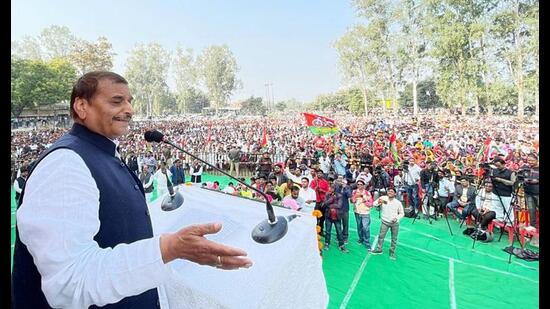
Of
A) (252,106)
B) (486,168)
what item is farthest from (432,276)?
(252,106)

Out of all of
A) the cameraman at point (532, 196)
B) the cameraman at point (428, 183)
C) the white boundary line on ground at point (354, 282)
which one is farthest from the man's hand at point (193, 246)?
the cameraman at point (428, 183)

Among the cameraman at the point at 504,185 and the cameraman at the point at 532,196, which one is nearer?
the cameraman at the point at 532,196

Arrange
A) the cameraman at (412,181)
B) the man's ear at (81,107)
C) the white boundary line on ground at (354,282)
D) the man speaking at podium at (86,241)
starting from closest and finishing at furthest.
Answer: the man speaking at podium at (86,241) < the man's ear at (81,107) < the white boundary line on ground at (354,282) < the cameraman at (412,181)

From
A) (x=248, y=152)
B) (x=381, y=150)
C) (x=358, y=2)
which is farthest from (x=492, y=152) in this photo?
(x=358, y=2)

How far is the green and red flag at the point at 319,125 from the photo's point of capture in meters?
10.0

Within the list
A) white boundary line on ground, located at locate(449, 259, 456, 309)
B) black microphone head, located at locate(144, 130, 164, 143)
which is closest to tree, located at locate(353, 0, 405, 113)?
white boundary line on ground, located at locate(449, 259, 456, 309)

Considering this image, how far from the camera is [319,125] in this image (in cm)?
1009

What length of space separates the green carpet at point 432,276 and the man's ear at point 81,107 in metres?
4.01

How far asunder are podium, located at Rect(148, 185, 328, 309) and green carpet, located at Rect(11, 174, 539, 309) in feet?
11.1

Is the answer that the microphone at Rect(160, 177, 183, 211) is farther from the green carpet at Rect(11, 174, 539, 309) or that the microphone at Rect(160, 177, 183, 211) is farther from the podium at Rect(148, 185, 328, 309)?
the green carpet at Rect(11, 174, 539, 309)

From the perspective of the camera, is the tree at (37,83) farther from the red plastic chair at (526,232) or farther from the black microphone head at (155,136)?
the red plastic chair at (526,232)

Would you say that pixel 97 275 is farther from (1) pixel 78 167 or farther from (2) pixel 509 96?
(2) pixel 509 96

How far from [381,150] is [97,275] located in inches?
468

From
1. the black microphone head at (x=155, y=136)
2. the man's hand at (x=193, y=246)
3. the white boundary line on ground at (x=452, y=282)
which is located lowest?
the white boundary line on ground at (x=452, y=282)
